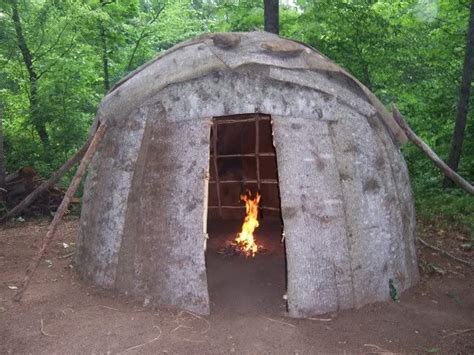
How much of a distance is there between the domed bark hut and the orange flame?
9.31 ft

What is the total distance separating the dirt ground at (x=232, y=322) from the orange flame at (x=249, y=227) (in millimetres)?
1249

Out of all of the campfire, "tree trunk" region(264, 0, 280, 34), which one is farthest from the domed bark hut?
"tree trunk" region(264, 0, 280, 34)

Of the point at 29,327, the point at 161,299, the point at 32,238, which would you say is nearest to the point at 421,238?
the point at 161,299

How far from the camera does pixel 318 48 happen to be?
11.2 meters

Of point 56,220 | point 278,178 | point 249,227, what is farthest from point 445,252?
point 56,220

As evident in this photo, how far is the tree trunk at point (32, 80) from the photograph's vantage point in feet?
43.9

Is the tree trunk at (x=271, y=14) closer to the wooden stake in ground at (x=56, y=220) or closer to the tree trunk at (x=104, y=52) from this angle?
the wooden stake in ground at (x=56, y=220)

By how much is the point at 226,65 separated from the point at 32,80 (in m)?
10.8

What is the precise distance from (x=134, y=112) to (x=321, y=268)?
341 centimetres

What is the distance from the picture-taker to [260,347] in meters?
4.82

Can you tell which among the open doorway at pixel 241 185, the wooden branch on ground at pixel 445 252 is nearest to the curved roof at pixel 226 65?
the wooden branch on ground at pixel 445 252

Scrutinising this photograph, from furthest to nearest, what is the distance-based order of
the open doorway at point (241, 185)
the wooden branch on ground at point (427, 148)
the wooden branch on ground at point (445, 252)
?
the open doorway at point (241, 185) → the wooden branch on ground at point (445, 252) → the wooden branch on ground at point (427, 148)

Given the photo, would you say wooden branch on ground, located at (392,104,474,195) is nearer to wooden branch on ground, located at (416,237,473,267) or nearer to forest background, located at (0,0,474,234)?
wooden branch on ground, located at (416,237,473,267)

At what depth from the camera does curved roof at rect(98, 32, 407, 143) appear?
5926 millimetres
